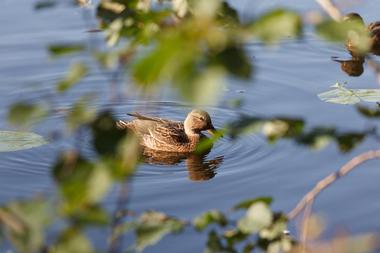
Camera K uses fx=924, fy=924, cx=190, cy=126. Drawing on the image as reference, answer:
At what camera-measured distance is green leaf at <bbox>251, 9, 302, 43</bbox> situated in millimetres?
1587

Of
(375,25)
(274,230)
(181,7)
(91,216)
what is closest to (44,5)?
(181,7)

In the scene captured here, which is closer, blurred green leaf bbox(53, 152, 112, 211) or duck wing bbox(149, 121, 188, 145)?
blurred green leaf bbox(53, 152, 112, 211)

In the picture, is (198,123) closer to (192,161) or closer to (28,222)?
(192,161)

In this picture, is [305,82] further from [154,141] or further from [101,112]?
[101,112]

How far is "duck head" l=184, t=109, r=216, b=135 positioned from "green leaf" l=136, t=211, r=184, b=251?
281 inches

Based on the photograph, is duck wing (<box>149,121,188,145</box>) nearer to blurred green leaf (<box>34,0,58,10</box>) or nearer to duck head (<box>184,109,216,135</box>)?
duck head (<box>184,109,216,135</box>)

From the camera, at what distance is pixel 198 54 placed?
1507 mm

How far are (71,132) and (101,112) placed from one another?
0.09 m

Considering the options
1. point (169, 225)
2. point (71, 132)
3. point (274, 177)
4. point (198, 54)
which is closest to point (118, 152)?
point (71, 132)

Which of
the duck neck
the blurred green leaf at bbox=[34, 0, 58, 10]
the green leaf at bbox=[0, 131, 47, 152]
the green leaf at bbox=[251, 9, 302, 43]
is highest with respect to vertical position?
the green leaf at bbox=[251, 9, 302, 43]

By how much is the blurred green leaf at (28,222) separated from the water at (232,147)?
3.31 metres

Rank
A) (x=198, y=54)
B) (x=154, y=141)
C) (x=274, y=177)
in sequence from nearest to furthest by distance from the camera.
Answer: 1. (x=198, y=54)
2. (x=274, y=177)
3. (x=154, y=141)

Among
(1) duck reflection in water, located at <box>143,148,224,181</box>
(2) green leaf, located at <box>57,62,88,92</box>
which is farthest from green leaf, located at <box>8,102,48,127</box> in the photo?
(1) duck reflection in water, located at <box>143,148,224,181</box>

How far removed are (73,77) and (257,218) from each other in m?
0.75
